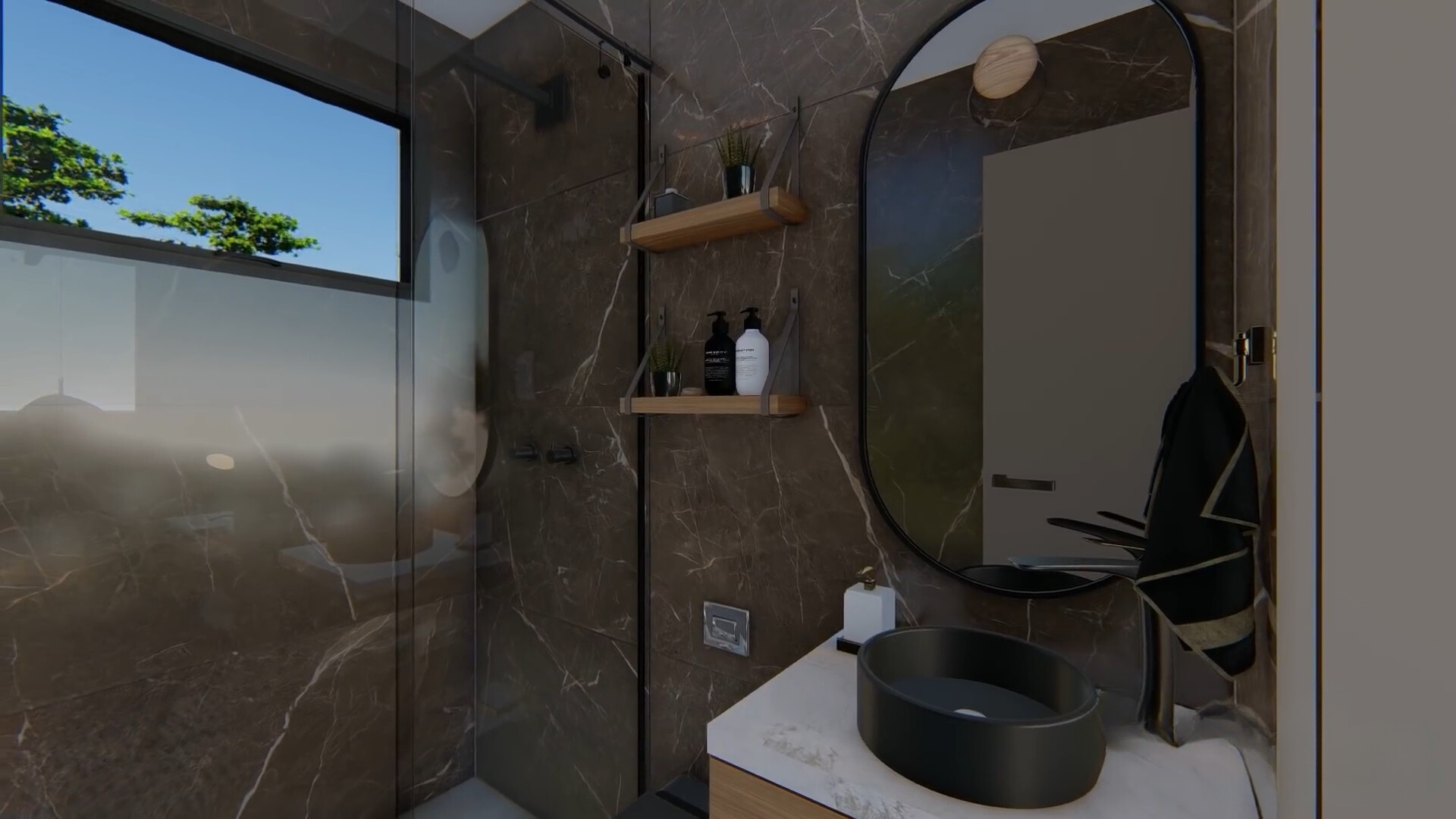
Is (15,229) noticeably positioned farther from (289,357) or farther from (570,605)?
(570,605)

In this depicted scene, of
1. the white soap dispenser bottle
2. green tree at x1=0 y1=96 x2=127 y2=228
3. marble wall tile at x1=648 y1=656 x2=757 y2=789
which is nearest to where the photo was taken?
green tree at x1=0 y1=96 x2=127 y2=228

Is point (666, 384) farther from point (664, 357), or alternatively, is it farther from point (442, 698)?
point (442, 698)

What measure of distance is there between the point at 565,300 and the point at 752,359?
60 centimetres

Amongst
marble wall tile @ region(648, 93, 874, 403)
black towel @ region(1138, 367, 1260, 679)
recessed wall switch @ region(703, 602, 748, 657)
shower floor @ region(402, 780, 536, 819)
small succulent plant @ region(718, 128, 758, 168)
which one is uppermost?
small succulent plant @ region(718, 128, 758, 168)

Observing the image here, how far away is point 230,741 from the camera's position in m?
1.31

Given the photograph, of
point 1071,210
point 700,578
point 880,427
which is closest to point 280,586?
point 700,578

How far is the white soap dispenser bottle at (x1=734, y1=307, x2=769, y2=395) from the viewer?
1.29 metres

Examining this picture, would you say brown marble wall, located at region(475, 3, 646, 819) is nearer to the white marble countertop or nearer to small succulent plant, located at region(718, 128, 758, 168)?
small succulent plant, located at region(718, 128, 758, 168)

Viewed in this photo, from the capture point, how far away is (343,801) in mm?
1469

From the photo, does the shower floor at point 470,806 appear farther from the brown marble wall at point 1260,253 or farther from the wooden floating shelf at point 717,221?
the brown marble wall at point 1260,253

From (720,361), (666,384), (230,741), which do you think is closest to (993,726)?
(720,361)

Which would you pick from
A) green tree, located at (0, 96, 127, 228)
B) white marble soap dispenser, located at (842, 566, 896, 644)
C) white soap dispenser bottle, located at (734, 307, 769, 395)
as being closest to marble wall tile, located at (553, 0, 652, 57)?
white soap dispenser bottle, located at (734, 307, 769, 395)

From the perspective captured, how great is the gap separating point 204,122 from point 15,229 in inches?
15.2
